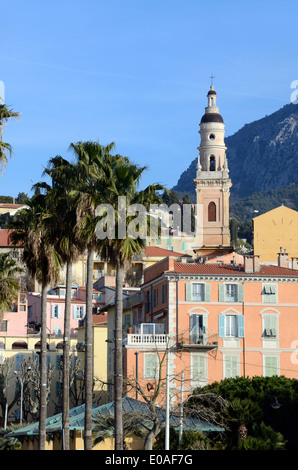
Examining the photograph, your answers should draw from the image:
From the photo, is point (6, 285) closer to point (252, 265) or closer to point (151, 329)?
point (151, 329)

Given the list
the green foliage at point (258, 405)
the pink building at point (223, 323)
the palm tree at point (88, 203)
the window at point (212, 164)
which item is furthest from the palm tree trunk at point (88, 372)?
the window at point (212, 164)

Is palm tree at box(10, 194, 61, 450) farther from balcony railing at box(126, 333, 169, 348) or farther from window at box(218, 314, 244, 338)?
window at box(218, 314, 244, 338)

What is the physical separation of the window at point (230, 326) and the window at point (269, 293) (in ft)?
8.00

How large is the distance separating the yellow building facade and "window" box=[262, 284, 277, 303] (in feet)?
147

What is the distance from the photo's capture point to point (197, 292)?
222 feet

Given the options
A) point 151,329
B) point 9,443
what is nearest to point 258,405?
point 151,329

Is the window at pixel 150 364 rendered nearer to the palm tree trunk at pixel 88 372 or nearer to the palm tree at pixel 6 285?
the palm tree at pixel 6 285

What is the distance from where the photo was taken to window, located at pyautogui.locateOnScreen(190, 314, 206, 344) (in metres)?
66.1

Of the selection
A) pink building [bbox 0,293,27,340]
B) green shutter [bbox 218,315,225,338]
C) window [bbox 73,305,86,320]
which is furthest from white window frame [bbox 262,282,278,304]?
window [bbox 73,305,86,320]

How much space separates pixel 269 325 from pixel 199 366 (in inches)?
247

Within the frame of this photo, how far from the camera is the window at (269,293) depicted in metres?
68.2

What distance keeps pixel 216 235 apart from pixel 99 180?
81621 mm

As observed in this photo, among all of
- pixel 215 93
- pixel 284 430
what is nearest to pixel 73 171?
pixel 284 430

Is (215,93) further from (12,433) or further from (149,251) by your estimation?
(12,433)
